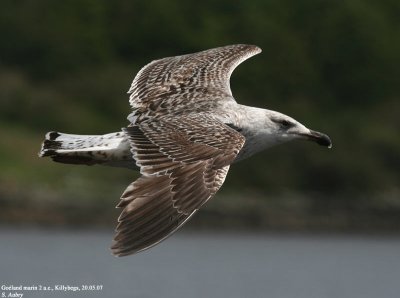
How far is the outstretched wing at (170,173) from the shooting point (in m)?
10.6

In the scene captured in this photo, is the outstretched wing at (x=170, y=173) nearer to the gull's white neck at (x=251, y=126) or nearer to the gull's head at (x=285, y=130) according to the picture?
the gull's white neck at (x=251, y=126)

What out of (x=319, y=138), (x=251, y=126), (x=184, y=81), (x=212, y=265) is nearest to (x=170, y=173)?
(x=251, y=126)

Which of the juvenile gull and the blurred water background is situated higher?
the blurred water background

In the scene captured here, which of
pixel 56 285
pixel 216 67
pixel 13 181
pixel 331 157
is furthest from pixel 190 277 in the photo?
pixel 216 67

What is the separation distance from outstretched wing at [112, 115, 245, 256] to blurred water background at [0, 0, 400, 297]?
24.2m

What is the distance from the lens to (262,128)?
1302 centimetres

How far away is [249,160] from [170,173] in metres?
47.1

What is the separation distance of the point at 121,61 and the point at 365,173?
1430 centimetres

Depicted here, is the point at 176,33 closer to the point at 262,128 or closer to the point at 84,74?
the point at 84,74

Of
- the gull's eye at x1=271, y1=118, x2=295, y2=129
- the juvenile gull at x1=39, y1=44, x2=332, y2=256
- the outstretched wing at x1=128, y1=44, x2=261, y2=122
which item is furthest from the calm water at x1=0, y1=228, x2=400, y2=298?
the gull's eye at x1=271, y1=118, x2=295, y2=129

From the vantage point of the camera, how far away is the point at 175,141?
1173 centimetres

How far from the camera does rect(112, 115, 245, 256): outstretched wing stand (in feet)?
34.7

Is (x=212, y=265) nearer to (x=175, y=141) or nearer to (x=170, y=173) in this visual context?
(x=175, y=141)

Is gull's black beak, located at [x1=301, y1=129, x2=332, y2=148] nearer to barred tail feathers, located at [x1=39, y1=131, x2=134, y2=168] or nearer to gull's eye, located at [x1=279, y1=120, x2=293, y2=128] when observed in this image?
gull's eye, located at [x1=279, y1=120, x2=293, y2=128]
